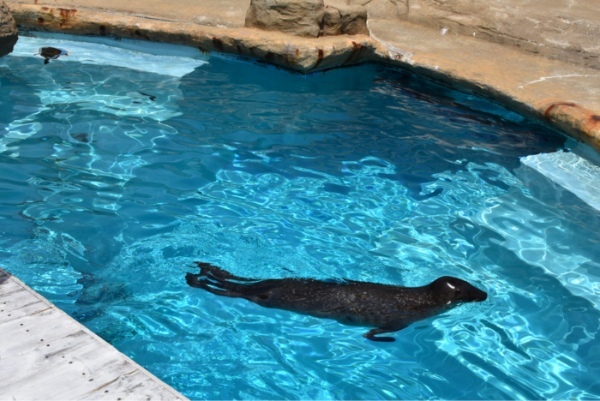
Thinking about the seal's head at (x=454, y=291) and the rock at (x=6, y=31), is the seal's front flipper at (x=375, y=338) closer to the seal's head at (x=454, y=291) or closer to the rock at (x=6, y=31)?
the seal's head at (x=454, y=291)

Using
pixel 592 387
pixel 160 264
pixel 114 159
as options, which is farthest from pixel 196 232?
pixel 592 387

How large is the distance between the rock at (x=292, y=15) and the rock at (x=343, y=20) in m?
0.14

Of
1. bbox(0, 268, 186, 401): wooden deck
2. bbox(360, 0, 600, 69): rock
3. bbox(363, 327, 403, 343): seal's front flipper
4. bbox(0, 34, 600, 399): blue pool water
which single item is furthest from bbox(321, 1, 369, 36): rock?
bbox(0, 268, 186, 401): wooden deck

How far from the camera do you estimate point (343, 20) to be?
9.27m

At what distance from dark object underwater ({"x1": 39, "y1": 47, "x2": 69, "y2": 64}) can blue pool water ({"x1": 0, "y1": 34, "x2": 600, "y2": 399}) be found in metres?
0.11

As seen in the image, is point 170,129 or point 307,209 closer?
point 307,209

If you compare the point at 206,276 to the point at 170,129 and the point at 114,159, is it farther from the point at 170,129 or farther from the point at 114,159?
the point at 170,129

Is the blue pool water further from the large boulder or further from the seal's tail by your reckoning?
the large boulder

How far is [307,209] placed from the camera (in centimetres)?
646

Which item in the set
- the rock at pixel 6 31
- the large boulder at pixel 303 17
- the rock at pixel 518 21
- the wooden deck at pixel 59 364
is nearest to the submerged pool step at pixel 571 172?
the rock at pixel 518 21

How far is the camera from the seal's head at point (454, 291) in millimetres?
5000

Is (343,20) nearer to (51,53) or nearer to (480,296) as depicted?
(51,53)

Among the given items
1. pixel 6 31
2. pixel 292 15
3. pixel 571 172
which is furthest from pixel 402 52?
pixel 6 31

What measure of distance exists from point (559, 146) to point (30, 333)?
5.75 m
